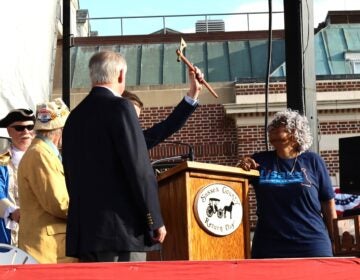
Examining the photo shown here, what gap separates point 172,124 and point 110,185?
866 mm

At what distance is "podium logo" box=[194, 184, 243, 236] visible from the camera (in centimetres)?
446

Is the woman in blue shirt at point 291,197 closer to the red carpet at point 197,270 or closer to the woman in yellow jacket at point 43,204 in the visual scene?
the woman in yellow jacket at point 43,204

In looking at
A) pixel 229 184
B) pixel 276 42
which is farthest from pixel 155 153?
pixel 229 184

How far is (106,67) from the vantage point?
4.16 meters

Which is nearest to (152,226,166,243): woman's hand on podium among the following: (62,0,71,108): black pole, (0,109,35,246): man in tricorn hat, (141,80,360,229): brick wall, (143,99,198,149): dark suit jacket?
(143,99,198,149): dark suit jacket

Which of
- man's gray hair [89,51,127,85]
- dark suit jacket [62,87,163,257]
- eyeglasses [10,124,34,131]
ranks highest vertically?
man's gray hair [89,51,127,85]

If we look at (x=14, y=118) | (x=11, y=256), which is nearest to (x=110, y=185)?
(x=11, y=256)

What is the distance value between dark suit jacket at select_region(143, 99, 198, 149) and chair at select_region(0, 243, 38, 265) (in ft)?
3.70

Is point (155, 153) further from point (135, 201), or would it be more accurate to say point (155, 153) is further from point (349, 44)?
point (135, 201)

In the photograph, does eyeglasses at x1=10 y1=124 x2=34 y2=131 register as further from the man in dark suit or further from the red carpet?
the red carpet

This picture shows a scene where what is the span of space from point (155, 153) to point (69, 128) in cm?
1393

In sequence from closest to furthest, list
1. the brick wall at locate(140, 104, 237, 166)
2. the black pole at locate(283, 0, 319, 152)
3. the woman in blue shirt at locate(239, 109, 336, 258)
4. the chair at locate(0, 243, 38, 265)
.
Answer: the chair at locate(0, 243, 38, 265) → the woman in blue shirt at locate(239, 109, 336, 258) → the black pole at locate(283, 0, 319, 152) → the brick wall at locate(140, 104, 237, 166)

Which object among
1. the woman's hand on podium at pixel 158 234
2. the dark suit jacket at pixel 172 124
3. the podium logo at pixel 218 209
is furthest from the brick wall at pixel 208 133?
the woman's hand on podium at pixel 158 234

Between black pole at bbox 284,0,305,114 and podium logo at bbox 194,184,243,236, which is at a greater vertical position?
black pole at bbox 284,0,305,114
